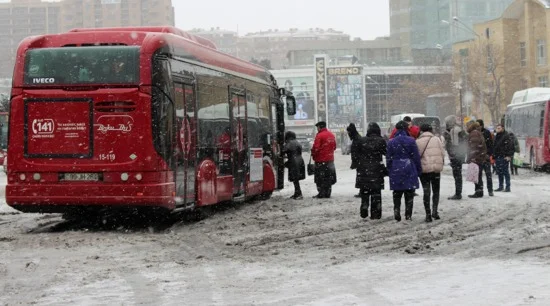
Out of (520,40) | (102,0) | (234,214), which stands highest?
(102,0)

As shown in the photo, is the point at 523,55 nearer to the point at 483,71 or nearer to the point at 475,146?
the point at 483,71

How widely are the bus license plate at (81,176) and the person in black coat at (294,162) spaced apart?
8427 mm

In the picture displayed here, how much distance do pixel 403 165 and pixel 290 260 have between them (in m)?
4.69

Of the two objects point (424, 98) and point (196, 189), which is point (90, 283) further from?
point (424, 98)

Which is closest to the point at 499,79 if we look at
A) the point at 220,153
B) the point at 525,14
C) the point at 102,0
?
the point at 525,14

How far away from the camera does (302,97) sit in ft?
452

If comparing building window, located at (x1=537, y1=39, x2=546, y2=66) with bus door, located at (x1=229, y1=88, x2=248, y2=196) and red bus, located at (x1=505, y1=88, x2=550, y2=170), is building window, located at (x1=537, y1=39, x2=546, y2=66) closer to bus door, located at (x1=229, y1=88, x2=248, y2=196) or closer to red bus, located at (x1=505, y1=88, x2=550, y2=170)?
red bus, located at (x1=505, y1=88, x2=550, y2=170)

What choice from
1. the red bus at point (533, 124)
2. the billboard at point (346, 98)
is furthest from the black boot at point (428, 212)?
the billboard at point (346, 98)

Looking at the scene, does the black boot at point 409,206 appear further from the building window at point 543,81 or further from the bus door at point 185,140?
the building window at point 543,81

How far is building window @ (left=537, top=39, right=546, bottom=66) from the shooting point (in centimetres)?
7938

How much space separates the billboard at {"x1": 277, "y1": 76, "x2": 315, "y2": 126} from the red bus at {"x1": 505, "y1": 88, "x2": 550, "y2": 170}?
94223 millimetres

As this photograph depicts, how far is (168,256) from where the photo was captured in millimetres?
11500

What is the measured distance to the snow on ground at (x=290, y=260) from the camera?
27.3 ft

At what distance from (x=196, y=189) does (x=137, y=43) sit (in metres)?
2.71
